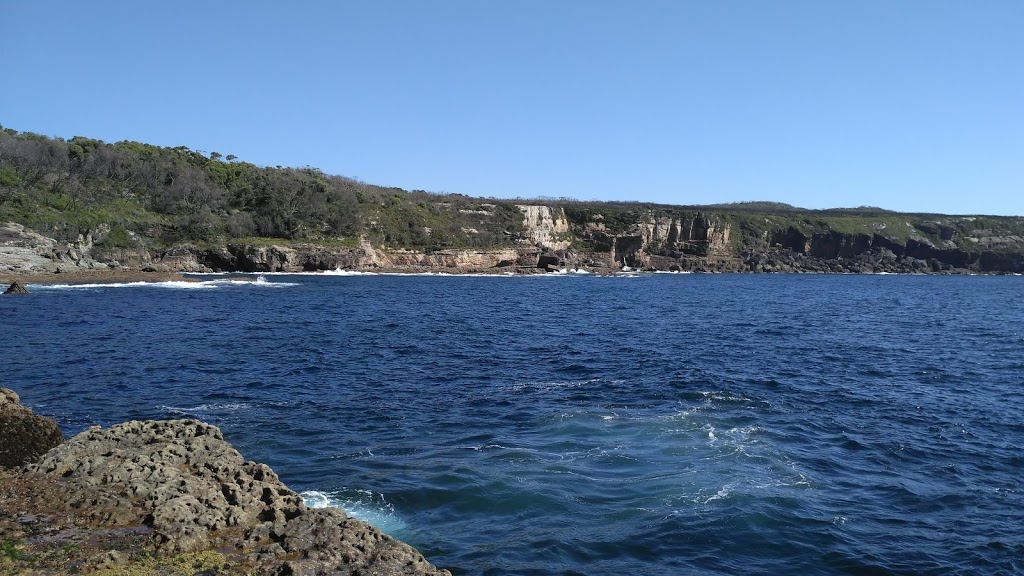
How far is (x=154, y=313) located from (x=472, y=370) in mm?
27318

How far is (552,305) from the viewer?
2475 inches

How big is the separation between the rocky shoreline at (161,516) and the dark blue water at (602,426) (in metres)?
2.50

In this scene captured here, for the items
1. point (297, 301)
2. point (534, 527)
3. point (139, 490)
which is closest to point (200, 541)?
point (139, 490)

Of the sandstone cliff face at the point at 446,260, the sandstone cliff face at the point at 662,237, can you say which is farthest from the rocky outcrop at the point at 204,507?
the sandstone cliff face at the point at 662,237

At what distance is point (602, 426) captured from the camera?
19672 millimetres

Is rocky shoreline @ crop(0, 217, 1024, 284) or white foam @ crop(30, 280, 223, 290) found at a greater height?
rocky shoreline @ crop(0, 217, 1024, 284)

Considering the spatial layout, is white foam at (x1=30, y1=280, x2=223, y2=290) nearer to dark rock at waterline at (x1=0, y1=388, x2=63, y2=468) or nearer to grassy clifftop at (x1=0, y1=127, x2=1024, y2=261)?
grassy clifftop at (x1=0, y1=127, x2=1024, y2=261)

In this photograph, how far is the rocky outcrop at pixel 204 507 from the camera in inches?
353

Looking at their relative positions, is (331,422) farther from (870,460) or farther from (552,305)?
(552,305)

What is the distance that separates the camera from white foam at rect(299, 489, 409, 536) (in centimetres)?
1278

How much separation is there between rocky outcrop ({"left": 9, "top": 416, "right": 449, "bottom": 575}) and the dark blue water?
2.37 m

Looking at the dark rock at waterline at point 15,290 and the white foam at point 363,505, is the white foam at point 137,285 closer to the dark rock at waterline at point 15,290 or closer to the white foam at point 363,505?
the dark rock at waterline at point 15,290

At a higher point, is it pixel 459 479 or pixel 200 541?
pixel 200 541

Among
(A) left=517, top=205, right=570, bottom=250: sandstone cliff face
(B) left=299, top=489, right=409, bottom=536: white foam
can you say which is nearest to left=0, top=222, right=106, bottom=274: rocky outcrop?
(B) left=299, top=489, right=409, bottom=536: white foam
